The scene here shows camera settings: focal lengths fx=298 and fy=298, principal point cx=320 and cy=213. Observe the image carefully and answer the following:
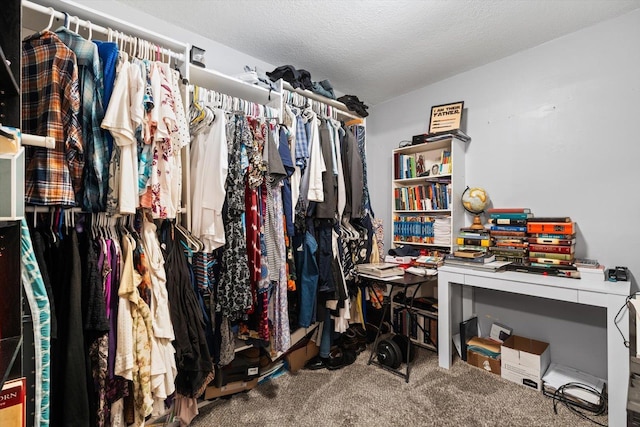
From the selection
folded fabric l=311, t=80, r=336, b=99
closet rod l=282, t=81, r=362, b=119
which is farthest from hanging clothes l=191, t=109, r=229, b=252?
folded fabric l=311, t=80, r=336, b=99

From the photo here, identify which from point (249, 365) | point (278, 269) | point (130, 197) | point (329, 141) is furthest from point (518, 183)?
point (130, 197)

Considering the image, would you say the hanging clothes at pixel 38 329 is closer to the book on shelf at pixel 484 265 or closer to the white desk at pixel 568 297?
the white desk at pixel 568 297

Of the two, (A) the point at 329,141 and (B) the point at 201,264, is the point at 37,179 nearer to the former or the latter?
(B) the point at 201,264

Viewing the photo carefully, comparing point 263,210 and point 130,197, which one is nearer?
point 130,197

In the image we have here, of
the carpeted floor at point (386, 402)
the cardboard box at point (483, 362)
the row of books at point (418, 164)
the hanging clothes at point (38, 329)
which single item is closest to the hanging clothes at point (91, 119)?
the hanging clothes at point (38, 329)

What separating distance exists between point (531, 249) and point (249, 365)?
214cm

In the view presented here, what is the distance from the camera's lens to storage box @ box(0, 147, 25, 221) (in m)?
0.65

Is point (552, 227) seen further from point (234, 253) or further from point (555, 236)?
point (234, 253)

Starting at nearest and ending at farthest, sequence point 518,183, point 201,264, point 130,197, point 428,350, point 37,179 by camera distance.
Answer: point 37,179 → point 130,197 → point 201,264 → point 518,183 → point 428,350

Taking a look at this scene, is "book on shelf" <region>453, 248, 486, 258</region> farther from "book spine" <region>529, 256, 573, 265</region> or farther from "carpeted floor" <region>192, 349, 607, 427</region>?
"carpeted floor" <region>192, 349, 607, 427</region>

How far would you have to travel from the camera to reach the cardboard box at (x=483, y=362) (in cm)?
219

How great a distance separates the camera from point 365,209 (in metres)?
2.64

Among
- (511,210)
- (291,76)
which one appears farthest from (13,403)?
(511,210)

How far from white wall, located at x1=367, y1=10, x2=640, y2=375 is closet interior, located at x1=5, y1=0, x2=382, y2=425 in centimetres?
151
